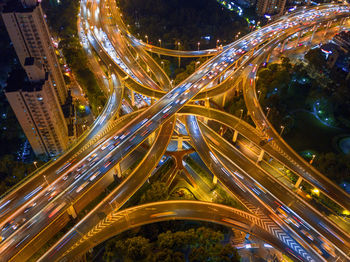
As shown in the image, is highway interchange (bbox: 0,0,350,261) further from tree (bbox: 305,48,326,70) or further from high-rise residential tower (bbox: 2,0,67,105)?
high-rise residential tower (bbox: 2,0,67,105)

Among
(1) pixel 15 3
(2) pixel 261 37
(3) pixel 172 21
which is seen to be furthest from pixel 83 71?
(2) pixel 261 37

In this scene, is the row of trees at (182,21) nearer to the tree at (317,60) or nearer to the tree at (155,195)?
the tree at (317,60)

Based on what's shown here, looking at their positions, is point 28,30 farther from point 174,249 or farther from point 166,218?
point 174,249

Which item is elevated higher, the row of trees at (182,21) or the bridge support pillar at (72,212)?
the row of trees at (182,21)

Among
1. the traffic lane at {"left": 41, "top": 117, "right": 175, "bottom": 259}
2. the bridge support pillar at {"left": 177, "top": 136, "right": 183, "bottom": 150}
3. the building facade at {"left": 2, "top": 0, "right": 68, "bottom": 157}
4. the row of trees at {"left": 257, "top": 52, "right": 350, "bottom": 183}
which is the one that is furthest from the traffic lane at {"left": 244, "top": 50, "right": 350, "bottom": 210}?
the building facade at {"left": 2, "top": 0, "right": 68, "bottom": 157}

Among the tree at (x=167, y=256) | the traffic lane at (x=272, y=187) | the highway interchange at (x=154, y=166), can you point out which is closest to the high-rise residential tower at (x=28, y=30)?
the highway interchange at (x=154, y=166)

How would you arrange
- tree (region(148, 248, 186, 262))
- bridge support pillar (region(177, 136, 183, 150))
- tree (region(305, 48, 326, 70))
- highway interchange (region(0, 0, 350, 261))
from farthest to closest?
tree (region(305, 48, 326, 70)) → bridge support pillar (region(177, 136, 183, 150)) → highway interchange (region(0, 0, 350, 261)) → tree (region(148, 248, 186, 262))

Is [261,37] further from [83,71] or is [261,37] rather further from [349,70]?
[83,71]
